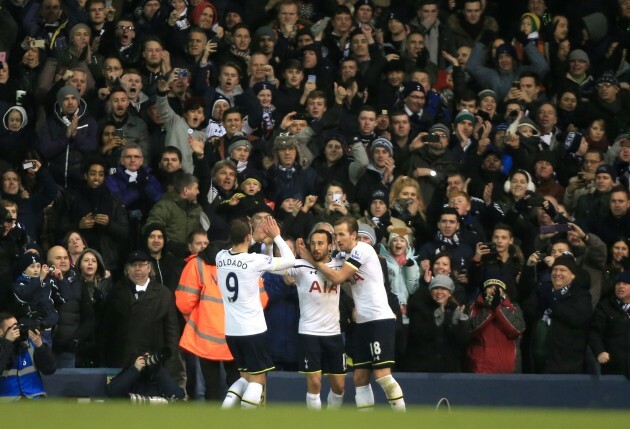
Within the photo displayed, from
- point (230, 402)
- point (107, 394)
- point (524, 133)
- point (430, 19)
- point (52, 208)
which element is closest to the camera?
point (230, 402)

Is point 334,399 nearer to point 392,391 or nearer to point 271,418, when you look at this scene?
point 392,391

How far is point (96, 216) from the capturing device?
48.7ft

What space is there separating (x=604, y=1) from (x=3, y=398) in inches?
412

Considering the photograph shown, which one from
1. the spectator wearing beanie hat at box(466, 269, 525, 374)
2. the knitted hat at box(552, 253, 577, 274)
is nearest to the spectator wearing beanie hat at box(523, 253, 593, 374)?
the knitted hat at box(552, 253, 577, 274)

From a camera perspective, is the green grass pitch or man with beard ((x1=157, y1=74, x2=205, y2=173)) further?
man with beard ((x1=157, y1=74, x2=205, y2=173))

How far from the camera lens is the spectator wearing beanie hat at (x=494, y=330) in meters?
14.1

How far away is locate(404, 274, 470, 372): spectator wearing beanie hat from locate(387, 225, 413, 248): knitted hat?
2.32 feet

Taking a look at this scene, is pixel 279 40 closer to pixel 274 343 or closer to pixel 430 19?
pixel 430 19

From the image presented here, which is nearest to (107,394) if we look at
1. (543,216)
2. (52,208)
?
(52,208)

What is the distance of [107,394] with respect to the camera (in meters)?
13.5

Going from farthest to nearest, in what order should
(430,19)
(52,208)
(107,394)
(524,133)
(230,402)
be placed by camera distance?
(430,19), (524,133), (52,208), (107,394), (230,402)

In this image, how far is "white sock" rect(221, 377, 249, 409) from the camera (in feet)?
41.5

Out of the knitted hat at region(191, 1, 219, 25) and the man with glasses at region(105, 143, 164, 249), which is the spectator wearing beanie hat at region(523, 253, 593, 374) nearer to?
the man with glasses at region(105, 143, 164, 249)

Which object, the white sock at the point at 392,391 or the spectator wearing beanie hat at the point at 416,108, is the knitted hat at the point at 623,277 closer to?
the white sock at the point at 392,391
